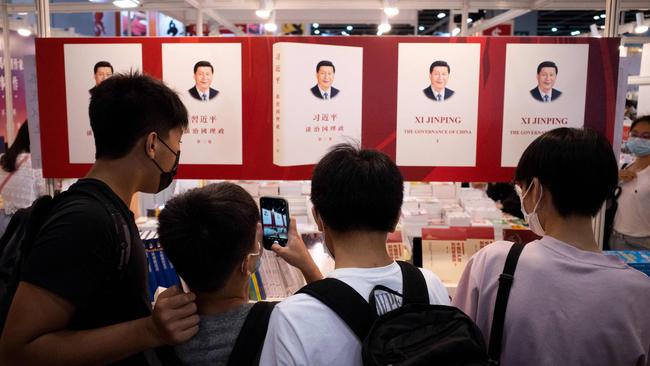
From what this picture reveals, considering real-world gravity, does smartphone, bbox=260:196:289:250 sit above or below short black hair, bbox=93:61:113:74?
below

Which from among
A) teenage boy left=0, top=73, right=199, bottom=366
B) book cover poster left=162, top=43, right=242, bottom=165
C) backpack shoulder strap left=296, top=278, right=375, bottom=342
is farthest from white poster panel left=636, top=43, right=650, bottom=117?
teenage boy left=0, top=73, right=199, bottom=366

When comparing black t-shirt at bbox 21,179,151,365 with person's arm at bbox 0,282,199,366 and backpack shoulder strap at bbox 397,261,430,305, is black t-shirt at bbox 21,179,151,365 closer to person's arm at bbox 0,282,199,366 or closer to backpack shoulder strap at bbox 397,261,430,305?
person's arm at bbox 0,282,199,366

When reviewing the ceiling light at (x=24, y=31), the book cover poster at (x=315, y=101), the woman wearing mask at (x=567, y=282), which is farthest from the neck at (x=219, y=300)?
the ceiling light at (x=24, y=31)

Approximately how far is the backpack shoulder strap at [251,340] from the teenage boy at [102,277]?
13 cm

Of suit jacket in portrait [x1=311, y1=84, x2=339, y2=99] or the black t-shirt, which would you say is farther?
suit jacket in portrait [x1=311, y1=84, x2=339, y2=99]

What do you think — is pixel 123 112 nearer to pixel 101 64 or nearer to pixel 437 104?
pixel 101 64

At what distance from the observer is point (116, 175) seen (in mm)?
1590

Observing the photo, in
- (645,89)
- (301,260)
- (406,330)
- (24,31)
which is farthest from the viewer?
(24,31)

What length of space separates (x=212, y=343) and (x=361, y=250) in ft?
1.55

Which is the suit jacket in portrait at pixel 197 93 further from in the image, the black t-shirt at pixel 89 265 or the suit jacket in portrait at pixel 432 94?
the black t-shirt at pixel 89 265

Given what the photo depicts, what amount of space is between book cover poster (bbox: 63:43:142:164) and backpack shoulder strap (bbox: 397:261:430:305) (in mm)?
2012

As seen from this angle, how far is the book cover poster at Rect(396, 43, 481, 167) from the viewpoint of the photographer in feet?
8.69

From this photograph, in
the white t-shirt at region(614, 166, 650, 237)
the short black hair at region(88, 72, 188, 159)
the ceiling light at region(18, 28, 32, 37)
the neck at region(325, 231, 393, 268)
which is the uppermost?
the ceiling light at region(18, 28, 32, 37)

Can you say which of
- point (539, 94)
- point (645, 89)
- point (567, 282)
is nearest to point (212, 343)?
point (567, 282)
